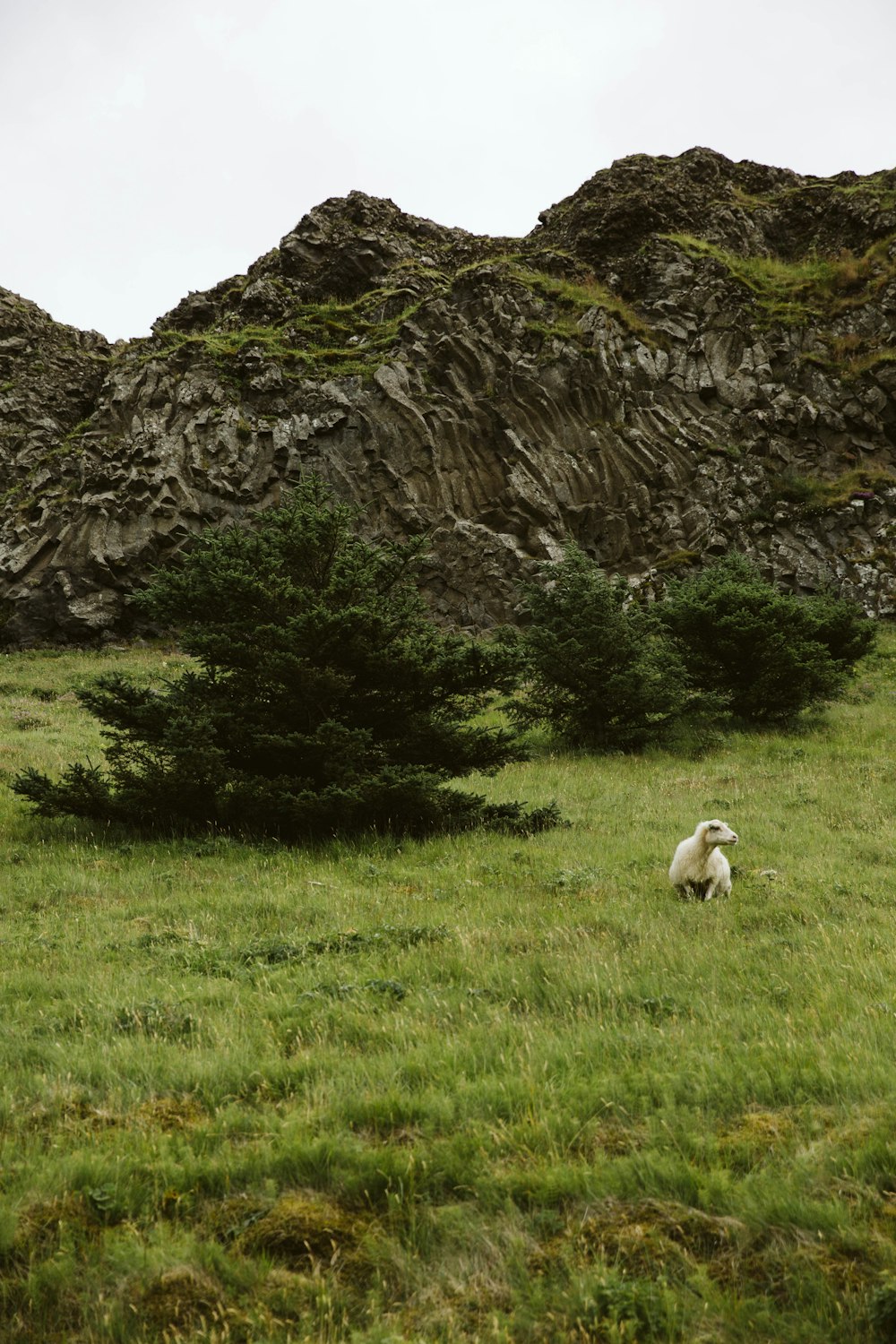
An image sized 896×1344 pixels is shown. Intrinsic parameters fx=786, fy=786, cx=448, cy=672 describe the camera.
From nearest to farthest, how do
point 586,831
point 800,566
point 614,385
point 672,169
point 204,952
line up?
point 204,952 < point 586,831 < point 800,566 < point 614,385 < point 672,169

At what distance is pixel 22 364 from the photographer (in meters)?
52.9

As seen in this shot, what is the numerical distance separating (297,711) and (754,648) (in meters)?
15.6

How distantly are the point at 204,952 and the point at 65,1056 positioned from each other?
218 centimetres

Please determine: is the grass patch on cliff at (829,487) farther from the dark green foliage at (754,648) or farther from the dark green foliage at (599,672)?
the dark green foliage at (599,672)

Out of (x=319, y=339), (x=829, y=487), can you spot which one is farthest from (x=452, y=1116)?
(x=319, y=339)

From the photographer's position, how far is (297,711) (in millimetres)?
13016

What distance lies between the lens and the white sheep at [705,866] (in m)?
9.10

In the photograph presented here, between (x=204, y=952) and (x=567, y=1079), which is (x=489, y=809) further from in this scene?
(x=567, y=1079)

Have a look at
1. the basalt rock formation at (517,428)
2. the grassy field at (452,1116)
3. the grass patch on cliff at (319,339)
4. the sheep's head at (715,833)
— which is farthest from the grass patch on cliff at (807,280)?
the grassy field at (452,1116)

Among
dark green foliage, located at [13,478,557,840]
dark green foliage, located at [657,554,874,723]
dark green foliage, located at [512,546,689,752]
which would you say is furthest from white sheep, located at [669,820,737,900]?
dark green foliage, located at [657,554,874,723]

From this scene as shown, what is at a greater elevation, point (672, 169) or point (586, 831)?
point (672, 169)

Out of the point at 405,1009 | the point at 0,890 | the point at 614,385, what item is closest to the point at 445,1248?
the point at 405,1009

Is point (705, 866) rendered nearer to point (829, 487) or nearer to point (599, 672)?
point (599, 672)

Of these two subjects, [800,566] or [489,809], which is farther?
[800,566]
